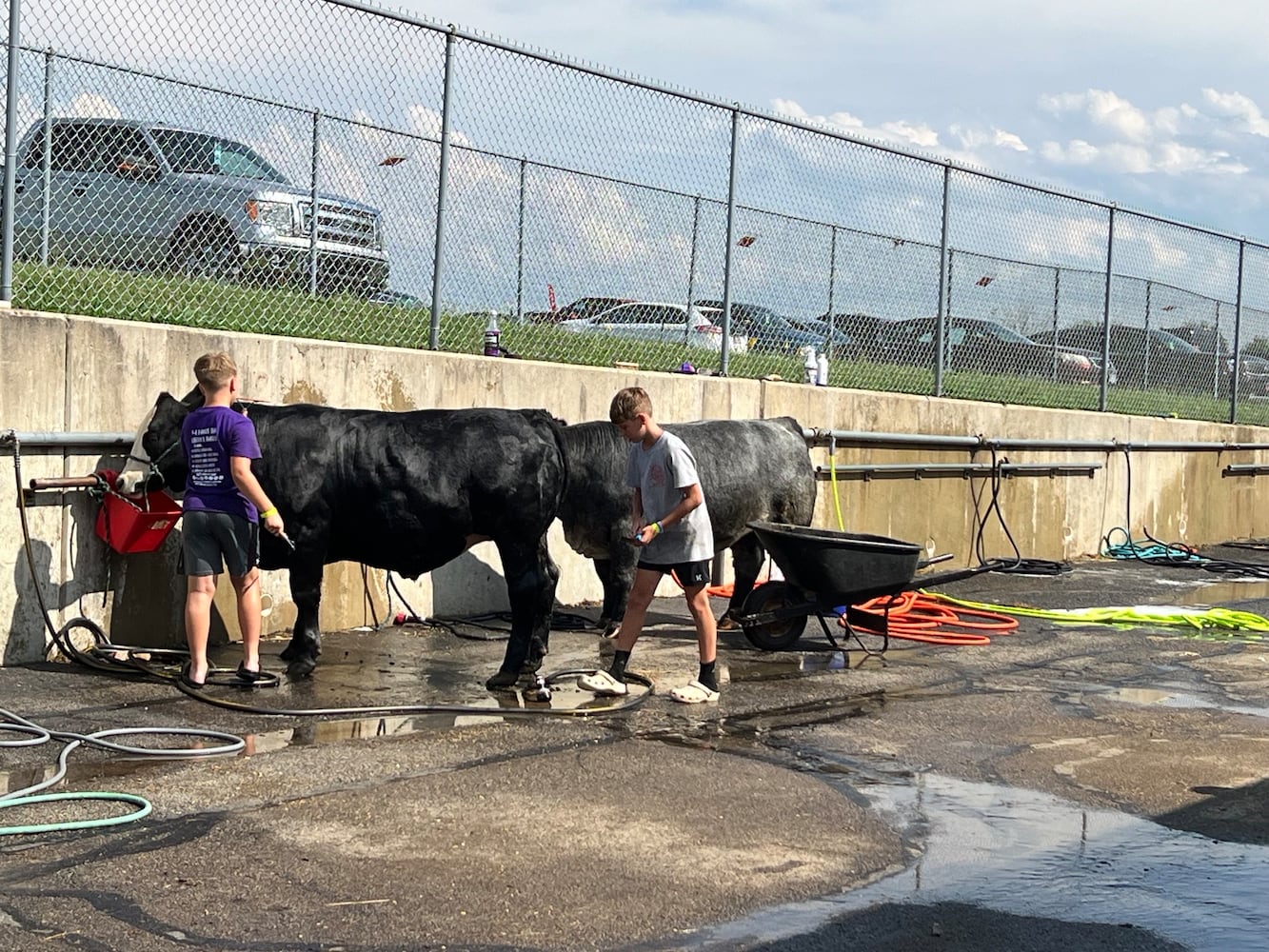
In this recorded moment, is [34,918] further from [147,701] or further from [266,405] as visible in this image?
[266,405]

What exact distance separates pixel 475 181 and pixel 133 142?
2821 millimetres

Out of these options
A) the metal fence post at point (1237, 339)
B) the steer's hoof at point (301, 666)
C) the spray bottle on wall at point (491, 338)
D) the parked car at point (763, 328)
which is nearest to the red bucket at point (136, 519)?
the steer's hoof at point (301, 666)

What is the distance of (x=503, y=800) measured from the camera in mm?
6254

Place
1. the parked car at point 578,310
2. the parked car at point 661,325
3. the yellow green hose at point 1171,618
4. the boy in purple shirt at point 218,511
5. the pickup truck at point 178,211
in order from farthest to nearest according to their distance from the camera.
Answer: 1. the parked car at point 661,325
2. the yellow green hose at point 1171,618
3. the parked car at point 578,310
4. the pickup truck at point 178,211
5. the boy in purple shirt at point 218,511

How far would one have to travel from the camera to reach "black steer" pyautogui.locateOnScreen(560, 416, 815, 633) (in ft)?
34.8

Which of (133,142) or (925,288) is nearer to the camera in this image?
(133,142)

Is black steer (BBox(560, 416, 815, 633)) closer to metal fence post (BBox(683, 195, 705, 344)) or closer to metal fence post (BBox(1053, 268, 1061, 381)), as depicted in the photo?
metal fence post (BBox(683, 195, 705, 344))

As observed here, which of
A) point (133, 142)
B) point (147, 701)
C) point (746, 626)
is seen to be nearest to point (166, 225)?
point (133, 142)

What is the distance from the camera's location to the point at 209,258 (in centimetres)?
1006

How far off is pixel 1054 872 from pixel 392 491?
473 cm

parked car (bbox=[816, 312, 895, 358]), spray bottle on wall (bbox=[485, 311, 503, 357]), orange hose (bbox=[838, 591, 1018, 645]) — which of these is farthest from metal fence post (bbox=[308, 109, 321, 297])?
parked car (bbox=[816, 312, 895, 358])

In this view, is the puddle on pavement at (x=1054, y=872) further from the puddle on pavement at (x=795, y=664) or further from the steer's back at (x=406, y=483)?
the steer's back at (x=406, y=483)

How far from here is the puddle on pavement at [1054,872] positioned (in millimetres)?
5016

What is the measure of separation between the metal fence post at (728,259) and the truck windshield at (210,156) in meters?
5.01
